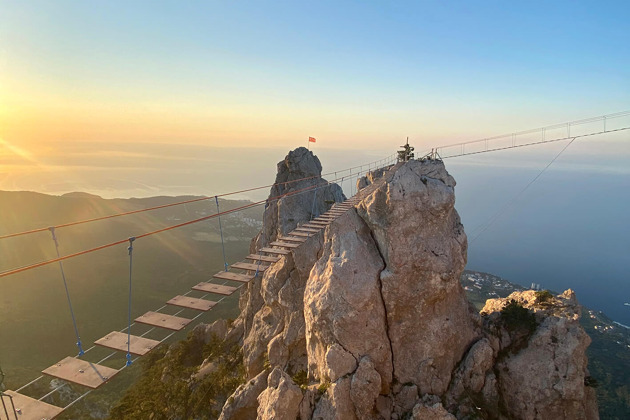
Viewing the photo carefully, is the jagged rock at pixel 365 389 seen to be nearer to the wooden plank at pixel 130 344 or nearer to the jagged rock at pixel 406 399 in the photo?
the jagged rock at pixel 406 399

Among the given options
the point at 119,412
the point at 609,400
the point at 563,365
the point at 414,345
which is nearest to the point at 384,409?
the point at 414,345

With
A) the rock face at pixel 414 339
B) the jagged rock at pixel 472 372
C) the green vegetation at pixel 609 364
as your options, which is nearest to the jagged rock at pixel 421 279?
the rock face at pixel 414 339

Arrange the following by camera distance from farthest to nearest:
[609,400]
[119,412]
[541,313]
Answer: [609,400] → [119,412] → [541,313]

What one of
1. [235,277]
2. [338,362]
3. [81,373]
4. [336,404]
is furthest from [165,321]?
[336,404]

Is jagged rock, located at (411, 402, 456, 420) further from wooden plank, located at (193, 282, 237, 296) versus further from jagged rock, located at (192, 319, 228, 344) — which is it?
jagged rock, located at (192, 319, 228, 344)

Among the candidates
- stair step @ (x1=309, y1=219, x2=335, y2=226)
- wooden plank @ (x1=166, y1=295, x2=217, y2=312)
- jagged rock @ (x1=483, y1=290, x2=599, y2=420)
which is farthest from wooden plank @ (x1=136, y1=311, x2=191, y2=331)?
jagged rock @ (x1=483, y1=290, x2=599, y2=420)

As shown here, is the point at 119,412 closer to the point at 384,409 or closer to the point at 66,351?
the point at 384,409

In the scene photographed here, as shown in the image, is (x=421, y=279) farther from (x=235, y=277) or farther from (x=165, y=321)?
(x=165, y=321)
